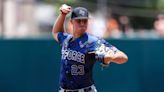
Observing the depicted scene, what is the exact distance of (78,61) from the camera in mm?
9031

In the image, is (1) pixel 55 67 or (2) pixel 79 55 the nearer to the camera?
(2) pixel 79 55

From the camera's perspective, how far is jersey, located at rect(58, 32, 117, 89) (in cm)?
898

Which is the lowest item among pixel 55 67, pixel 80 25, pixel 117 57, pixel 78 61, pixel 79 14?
pixel 55 67

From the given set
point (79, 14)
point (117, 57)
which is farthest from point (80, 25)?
point (117, 57)

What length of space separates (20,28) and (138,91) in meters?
10.1

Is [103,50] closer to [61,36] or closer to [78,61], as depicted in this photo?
[78,61]

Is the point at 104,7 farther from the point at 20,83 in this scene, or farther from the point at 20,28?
the point at 20,83

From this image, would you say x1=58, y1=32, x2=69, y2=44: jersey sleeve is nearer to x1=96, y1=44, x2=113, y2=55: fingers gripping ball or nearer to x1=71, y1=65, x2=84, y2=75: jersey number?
x1=71, y1=65, x2=84, y2=75: jersey number

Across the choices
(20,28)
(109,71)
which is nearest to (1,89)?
(109,71)

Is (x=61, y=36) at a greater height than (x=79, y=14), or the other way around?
(x=79, y=14)

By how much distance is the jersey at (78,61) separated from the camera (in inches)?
354

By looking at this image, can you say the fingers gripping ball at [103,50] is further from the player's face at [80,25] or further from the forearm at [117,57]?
the player's face at [80,25]

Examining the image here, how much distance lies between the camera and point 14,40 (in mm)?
11656

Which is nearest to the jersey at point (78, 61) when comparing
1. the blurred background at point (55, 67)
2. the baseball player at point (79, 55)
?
the baseball player at point (79, 55)
